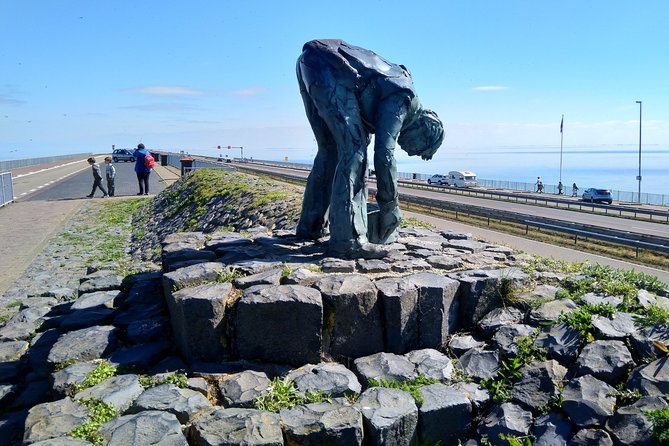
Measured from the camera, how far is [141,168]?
25.1 meters

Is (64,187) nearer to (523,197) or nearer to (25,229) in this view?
(25,229)

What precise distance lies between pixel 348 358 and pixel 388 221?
243 cm

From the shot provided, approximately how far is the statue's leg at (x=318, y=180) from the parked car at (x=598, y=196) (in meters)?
31.8

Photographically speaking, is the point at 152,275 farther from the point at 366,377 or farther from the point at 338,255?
the point at 366,377

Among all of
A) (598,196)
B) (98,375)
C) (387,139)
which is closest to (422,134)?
(387,139)

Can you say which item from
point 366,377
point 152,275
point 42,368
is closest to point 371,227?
point 366,377

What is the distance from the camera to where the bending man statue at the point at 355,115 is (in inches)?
241

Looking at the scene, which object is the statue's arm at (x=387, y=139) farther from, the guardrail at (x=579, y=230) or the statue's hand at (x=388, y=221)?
the guardrail at (x=579, y=230)

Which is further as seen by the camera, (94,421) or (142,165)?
(142,165)

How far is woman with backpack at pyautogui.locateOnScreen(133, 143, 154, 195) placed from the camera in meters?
23.8

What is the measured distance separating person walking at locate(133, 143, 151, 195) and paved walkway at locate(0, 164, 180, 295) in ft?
9.43

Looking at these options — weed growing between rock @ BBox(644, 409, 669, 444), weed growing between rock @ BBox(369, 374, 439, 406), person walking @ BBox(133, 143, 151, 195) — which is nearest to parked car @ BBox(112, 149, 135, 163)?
person walking @ BBox(133, 143, 151, 195)

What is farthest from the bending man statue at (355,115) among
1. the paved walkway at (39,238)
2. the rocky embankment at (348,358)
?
the paved walkway at (39,238)

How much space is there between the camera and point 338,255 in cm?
622
